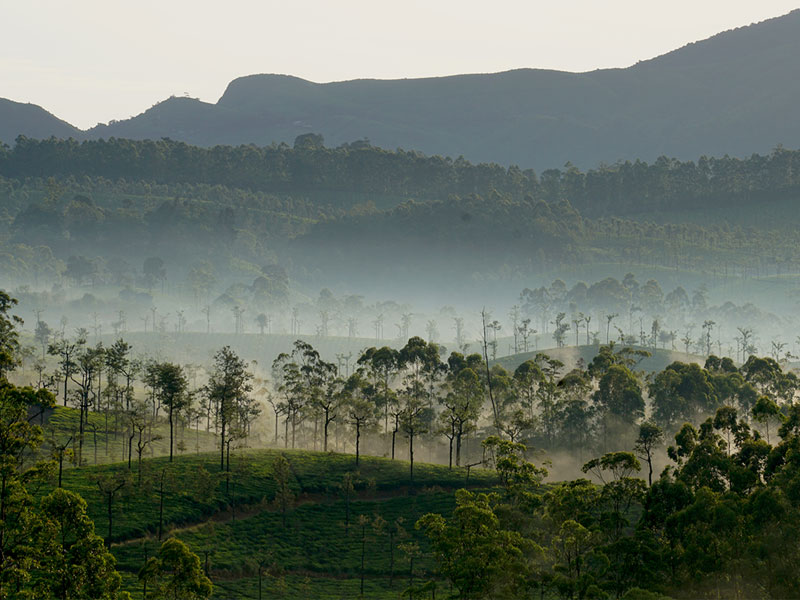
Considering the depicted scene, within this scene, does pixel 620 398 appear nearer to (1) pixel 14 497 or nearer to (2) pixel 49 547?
(2) pixel 49 547

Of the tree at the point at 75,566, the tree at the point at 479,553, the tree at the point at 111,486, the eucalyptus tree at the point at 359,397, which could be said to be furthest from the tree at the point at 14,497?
the eucalyptus tree at the point at 359,397

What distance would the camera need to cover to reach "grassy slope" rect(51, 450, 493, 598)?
9557 cm

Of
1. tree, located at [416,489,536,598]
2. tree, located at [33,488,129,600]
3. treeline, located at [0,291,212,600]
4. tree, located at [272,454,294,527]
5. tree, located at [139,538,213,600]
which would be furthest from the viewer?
tree, located at [272,454,294,527]

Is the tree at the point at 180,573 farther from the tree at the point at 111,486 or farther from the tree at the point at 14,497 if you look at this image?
the tree at the point at 111,486

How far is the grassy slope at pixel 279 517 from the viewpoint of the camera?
95.6 meters

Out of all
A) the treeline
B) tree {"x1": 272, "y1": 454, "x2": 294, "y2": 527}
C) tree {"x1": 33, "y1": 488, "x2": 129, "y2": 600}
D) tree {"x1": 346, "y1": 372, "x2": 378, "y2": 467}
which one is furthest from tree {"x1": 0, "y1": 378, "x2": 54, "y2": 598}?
tree {"x1": 346, "y1": 372, "x2": 378, "y2": 467}

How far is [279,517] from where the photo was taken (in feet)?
369

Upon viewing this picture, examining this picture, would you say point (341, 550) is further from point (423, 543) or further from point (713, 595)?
point (713, 595)

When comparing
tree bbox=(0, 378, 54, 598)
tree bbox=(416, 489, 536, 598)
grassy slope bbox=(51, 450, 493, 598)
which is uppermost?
tree bbox=(0, 378, 54, 598)

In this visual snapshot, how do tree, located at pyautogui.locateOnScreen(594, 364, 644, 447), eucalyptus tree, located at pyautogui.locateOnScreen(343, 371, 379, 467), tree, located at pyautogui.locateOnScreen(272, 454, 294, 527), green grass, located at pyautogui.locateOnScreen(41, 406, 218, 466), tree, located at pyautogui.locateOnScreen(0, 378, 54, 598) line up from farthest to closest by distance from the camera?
tree, located at pyautogui.locateOnScreen(594, 364, 644, 447), eucalyptus tree, located at pyautogui.locateOnScreen(343, 371, 379, 467), green grass, located at pyautogui.locateOnScreen(41, 406, 218, 466), tree, located at pyautogui.locateOnScreen(272, 454, 294, 527), tree, located at pyautogui.locateOnScreen(0, 378, 54, 598)

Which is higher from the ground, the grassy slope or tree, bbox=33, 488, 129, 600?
tree, bbox=33, 488, 129, 600

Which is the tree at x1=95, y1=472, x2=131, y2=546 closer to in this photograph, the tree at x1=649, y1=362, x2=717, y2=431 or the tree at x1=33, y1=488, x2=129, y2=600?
the tree at x1=33, y1=488, x2=129, y2=600

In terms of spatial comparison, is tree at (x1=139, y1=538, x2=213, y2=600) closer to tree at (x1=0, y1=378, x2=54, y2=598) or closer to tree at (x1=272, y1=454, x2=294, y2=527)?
tree at (x1=0, y1=378, x2=54, y2=598)

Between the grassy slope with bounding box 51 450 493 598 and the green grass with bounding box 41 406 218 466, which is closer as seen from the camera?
the grassy slope with bounding box 51 450 493 598
